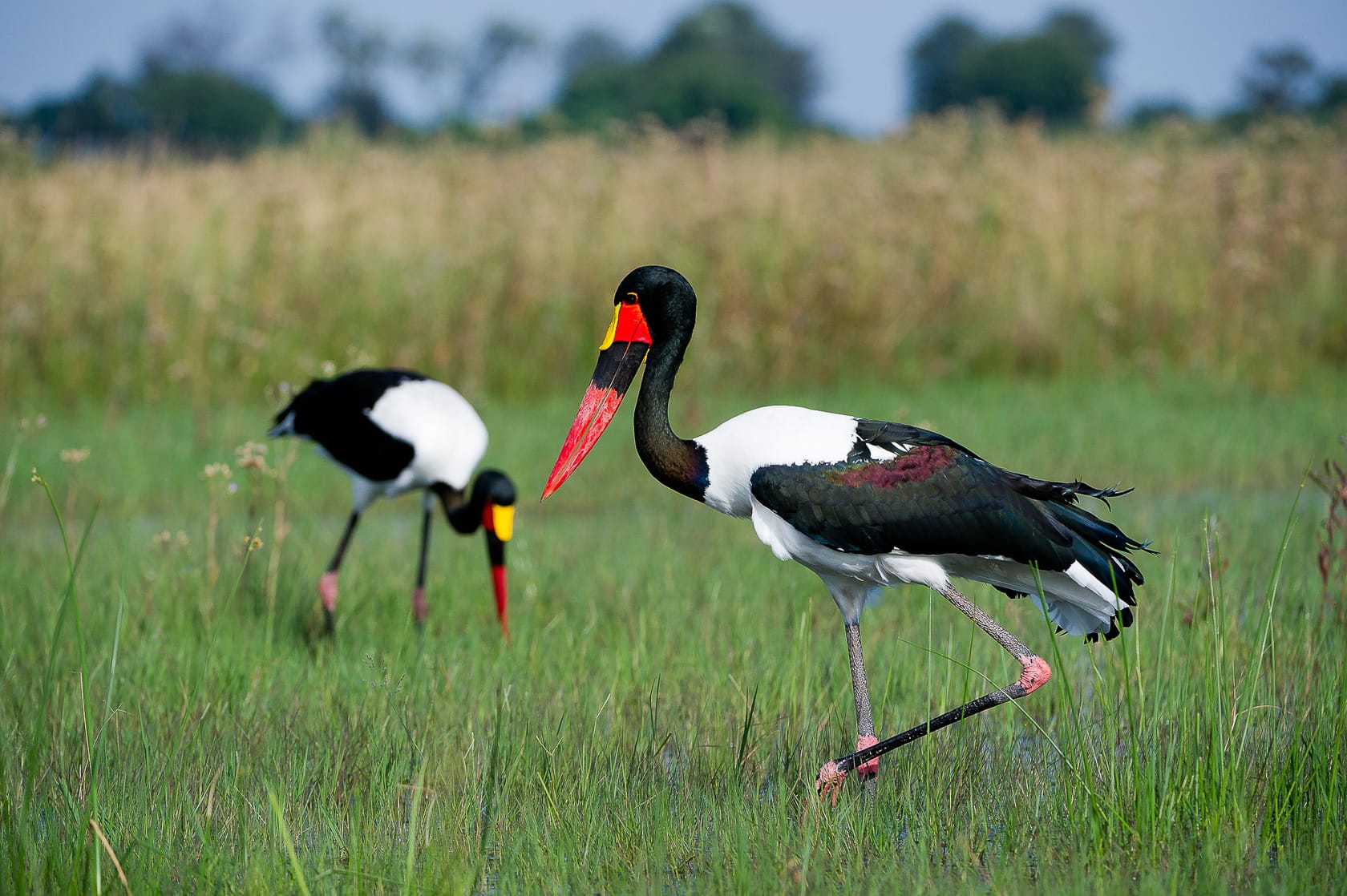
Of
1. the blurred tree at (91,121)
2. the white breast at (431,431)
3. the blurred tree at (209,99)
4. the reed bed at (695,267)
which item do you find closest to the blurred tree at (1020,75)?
the blurred tree at (209,99)

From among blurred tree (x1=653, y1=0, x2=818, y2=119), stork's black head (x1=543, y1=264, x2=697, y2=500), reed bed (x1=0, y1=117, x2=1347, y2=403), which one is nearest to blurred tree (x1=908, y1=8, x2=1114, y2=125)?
blurred tree (x1=653, y1=0, x2=818, y2=119)

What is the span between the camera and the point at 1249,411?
26.9 ft

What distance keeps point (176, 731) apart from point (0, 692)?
1.79 ft

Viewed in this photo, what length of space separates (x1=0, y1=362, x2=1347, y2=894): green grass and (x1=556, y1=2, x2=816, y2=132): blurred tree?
27322 mm

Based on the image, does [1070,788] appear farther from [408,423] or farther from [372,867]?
[408,423]

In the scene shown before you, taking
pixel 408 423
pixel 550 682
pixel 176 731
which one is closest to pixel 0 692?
pixel 176 731

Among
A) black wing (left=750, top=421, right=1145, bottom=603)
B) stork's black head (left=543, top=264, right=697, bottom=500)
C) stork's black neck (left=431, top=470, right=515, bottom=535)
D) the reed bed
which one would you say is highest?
the reed bed

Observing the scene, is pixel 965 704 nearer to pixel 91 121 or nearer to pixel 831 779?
pixel 831 779

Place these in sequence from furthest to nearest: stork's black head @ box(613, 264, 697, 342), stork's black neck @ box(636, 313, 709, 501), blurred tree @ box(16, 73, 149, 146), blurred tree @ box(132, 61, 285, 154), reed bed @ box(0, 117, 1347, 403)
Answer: blurred tree @ box(132, 61, 285, 154) → blurred tree @ box(16, 73, 149, 146) → reed bed @ box(0, 117, 1347, 403) → stork's black head @ box(613, 264, 697, 342) → stork's black neck @ box(636, 313, 709, 501)

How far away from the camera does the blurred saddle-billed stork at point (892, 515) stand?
10.0 ft

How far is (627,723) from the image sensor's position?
363 centimetres

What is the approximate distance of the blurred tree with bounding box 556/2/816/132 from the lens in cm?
4434

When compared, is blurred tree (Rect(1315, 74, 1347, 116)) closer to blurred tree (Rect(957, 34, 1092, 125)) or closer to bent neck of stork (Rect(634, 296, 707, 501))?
blurred tree (Rect(957, 34, 1092, 125))

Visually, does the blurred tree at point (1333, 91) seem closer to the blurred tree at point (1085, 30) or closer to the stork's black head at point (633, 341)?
the blurred tree at point (1085, 30)
